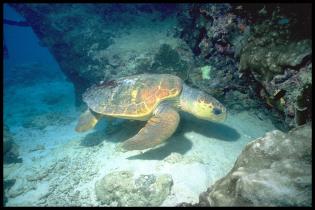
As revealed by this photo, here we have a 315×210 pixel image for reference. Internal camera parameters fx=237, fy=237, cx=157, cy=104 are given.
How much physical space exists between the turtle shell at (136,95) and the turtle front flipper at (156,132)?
10.1 inches

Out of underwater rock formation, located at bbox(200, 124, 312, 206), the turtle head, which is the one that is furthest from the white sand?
underwater rock formation, located at bbox(200, 124, 312, 206)

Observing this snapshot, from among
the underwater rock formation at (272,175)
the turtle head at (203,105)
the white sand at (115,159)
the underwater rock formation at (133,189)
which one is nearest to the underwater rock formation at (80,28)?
the white sand at (115,159)

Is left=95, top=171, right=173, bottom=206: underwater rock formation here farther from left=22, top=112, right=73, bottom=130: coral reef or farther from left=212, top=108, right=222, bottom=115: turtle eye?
left=22, top=112, right=73, bottom=130: coral reef

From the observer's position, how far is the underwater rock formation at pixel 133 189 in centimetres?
345

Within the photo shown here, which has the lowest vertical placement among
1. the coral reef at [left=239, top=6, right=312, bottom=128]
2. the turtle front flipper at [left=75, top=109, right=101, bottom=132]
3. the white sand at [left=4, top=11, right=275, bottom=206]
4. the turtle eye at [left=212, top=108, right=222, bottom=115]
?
the white sand at [left=4, top=11, right=275, bottom=206]

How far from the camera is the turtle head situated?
14.7ft

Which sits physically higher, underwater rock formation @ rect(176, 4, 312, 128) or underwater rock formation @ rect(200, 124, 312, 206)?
underwater rock formation @ rect(176, 4, 312, 128)

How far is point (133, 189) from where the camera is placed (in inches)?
139

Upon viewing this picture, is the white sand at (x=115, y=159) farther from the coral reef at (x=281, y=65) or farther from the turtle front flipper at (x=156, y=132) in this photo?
the coral reef at (x=281, y=65)

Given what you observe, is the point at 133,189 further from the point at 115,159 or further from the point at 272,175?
the point at 272,175

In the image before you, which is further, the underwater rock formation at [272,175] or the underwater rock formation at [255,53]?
the underwater rock formation at [255,53]

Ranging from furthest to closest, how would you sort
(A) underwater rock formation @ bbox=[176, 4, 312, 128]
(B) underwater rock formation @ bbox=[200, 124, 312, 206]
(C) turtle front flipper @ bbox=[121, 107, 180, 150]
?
(C) turtle front flipper @ bbox=[121, 107, 180, 150] < (A) underwater rock formation @ bbox=[176, 4, 312, 128] < (B) underwater rock formation @ bbox=[200, 124, 312, 206]

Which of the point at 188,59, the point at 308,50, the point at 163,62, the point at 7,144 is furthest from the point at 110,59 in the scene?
the point at 308,50

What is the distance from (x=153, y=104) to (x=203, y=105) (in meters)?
0.95
